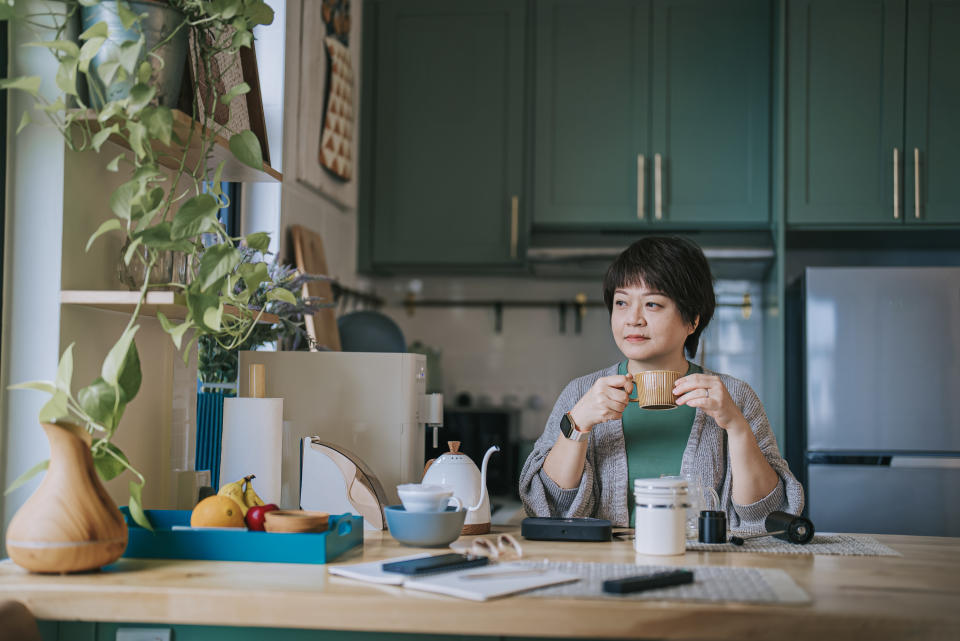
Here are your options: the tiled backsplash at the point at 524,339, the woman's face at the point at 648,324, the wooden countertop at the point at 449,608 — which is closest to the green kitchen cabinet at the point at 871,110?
the tiled backsplash at the point at 524,339

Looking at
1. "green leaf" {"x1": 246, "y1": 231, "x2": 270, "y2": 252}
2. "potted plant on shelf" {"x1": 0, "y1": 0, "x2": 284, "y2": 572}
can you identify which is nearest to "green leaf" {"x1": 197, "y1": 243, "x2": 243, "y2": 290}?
"potted plant on shelf" {"x1": 0, "y1": 0, "x2": 284, "y2": 572}

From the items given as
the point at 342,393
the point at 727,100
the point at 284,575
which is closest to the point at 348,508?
the point at 342,393

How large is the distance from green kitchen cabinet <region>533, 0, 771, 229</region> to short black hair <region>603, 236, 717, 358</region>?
1667mm

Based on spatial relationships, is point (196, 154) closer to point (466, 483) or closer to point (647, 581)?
point (466, 483)

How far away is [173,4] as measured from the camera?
141 centimetres

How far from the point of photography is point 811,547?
1.48m

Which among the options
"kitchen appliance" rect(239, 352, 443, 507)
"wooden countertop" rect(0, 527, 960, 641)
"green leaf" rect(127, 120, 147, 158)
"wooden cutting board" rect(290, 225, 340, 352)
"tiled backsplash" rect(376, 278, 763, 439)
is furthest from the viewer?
"tiled backsplash" rect(376, 278, 763, 439)

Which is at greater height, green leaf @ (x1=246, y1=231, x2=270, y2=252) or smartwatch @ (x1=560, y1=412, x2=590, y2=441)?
green leaf @ (x1=246, y1=231, x2=270, y2=252)

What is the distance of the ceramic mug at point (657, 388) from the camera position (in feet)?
5.07

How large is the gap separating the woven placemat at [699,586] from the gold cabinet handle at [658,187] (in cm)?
230

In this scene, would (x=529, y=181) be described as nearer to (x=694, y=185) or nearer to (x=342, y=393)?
(x=694, y=185)

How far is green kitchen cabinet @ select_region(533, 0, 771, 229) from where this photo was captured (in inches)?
136

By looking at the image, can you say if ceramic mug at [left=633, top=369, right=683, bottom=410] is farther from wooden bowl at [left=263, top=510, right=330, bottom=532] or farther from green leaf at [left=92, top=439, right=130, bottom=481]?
green leaf at [left=92, top=439, right=130, bottom=481]

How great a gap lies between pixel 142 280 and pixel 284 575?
1.88 feet
